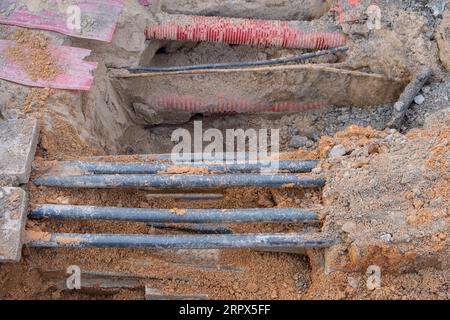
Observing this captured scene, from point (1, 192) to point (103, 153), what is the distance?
1080mm

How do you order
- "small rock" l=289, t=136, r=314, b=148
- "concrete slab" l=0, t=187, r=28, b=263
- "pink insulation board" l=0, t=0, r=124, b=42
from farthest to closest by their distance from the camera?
"small rock" l=289, t=136, r=314, b=148 → "pink insulation board" l=0, t=0, r=124, b=42 → "concrete slab" l=0, t=187, r=28, b=263

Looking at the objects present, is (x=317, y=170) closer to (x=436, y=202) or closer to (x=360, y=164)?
(x=360, y=164)

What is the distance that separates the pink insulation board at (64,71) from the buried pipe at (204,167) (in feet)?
2.39

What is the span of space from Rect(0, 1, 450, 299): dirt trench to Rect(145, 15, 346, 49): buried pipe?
0.13 metres

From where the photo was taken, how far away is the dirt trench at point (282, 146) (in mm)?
3420

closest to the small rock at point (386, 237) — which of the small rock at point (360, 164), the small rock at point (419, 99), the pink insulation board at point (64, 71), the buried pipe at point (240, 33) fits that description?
the small rock at point (360, 164)

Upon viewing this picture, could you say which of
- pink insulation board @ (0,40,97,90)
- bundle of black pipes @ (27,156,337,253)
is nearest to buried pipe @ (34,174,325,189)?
bundle of black pipes @ (27,156,337,253)

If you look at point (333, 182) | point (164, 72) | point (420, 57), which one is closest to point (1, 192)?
point (164, 72)

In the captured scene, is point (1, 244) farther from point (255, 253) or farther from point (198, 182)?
point (255, 253)

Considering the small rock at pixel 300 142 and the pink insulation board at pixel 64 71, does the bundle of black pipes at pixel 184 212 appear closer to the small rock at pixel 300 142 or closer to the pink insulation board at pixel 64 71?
the pink insulation board at pixel 64 71

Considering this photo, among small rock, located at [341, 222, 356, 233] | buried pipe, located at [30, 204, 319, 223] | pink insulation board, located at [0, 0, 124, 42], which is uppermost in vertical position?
pink insulation board, located at [0, 0, 124, 42]

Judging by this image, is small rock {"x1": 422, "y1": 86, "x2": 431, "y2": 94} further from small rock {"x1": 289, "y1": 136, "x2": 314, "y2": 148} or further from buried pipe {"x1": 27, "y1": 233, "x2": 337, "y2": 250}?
buried pipe {"x1": 27, "y1": 233, "x2": 337, "y2": 250}

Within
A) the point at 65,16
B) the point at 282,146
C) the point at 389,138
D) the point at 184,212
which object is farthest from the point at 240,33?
the point at 184,212

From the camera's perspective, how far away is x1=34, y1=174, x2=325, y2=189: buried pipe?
12.1ft
